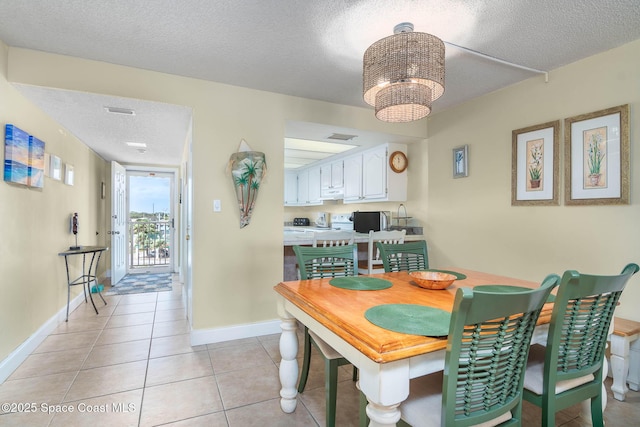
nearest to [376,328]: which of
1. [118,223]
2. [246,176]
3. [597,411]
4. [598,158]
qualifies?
[597,411]

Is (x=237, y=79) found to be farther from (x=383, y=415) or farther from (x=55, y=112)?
Answer: (x=383, y=415)

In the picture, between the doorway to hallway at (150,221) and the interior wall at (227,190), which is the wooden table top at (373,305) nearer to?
the interior wall at (227,190)

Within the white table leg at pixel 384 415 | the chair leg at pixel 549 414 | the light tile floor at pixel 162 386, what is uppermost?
the white table leg at pixel 384 415

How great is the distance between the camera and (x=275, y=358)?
8.29ft

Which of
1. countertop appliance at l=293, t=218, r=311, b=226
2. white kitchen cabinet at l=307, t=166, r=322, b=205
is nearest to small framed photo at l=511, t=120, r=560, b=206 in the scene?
white kitchen cabinet at l=307, t=166, r=322, b=205

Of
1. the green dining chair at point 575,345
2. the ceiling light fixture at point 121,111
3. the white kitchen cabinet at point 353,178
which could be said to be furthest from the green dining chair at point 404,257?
the ceiling light fixture at point 121,111

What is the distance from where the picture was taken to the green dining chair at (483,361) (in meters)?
0.91

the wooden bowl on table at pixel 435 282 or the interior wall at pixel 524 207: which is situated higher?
the interior wall at pixel 524 207

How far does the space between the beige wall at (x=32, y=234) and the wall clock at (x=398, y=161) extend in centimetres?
358

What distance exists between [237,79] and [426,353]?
260cm

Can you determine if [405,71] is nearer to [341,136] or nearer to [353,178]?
[341,136]

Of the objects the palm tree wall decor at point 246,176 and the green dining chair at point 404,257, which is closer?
the green dining chair at point 404,257

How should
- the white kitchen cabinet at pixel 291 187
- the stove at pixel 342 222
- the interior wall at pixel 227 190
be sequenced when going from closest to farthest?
1. the interior wall at pixel 227 190
2. the stove at pixel 342 222
3. the white kitchen cabinet at pixel 291 187

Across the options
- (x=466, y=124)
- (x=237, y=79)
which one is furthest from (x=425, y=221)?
(x=237, y=79)
